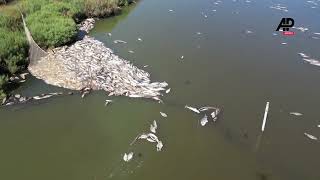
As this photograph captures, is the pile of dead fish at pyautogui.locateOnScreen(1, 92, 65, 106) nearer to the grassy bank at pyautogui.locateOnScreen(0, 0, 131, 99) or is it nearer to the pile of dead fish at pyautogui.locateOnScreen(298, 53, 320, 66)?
the grassy bank at pyautogui.locateOnScreen(0, 0, 131, 99)

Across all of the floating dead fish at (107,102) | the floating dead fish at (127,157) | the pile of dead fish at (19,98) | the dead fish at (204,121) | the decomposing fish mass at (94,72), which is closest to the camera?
the floating dead fish at (127,157)

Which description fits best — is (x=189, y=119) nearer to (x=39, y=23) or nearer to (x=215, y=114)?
(x=215, y=114)

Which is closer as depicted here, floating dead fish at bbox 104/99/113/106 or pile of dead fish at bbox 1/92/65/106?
pile of dead fish at bbox 1/92/65/106

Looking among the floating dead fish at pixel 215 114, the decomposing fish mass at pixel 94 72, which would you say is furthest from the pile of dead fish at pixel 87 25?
the floating dead fish at pixel 215 114

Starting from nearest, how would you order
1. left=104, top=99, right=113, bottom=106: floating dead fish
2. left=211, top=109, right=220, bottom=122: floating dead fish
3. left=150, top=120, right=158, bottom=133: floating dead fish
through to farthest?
left=150, top=120, right=158, bottom=133: floating dead fish → left=211, top=109, right=220, bottom=122: floating dead fish → left=104, top=99, right=113, bottom=106: floating dead fish

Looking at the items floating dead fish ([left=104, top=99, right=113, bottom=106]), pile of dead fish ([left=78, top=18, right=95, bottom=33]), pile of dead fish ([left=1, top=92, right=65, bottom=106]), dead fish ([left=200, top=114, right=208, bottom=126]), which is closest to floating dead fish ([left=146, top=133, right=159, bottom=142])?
dead fish ([left=200, top=114, right=208, bottom=126])
